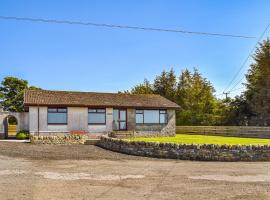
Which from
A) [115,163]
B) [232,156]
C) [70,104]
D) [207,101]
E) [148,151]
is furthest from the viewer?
[207,101]

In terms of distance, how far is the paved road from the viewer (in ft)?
33.6

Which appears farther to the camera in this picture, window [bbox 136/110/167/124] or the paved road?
window [bbox 136/110/167/124]

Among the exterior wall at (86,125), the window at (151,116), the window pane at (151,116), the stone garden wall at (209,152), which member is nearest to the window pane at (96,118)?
the exterior wall at (86,125)

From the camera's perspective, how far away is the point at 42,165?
53.4 feet

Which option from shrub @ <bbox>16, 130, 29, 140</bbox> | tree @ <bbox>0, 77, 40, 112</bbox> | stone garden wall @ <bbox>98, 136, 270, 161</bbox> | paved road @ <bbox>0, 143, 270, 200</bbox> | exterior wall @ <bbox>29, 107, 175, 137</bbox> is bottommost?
paved road @ <bbox>0, 143, 270, 200</bbox>

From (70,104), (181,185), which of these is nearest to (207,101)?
(70,104)

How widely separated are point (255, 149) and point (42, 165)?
35.9 feet

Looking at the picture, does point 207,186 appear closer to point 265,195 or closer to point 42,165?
point 265,195

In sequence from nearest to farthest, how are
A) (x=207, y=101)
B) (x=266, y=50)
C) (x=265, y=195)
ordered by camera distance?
(x=265, y=195) < (x=266, y=50) < (x=207, y=101)

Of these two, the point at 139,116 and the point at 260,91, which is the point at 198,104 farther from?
the point at 139,116

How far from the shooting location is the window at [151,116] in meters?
35.4

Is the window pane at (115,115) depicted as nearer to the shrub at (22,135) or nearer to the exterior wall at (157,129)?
the exterior wall at (157,129)

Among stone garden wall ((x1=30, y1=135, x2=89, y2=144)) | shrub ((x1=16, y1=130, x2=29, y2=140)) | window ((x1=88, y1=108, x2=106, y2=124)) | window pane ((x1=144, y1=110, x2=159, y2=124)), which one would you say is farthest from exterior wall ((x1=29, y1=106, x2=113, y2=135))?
window pane ((x1=144, y1=110, x2=159, y2=124))

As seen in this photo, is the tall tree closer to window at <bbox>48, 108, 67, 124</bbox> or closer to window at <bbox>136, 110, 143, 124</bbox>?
window at <bbox>136, 110, 143, 124</bbox>
